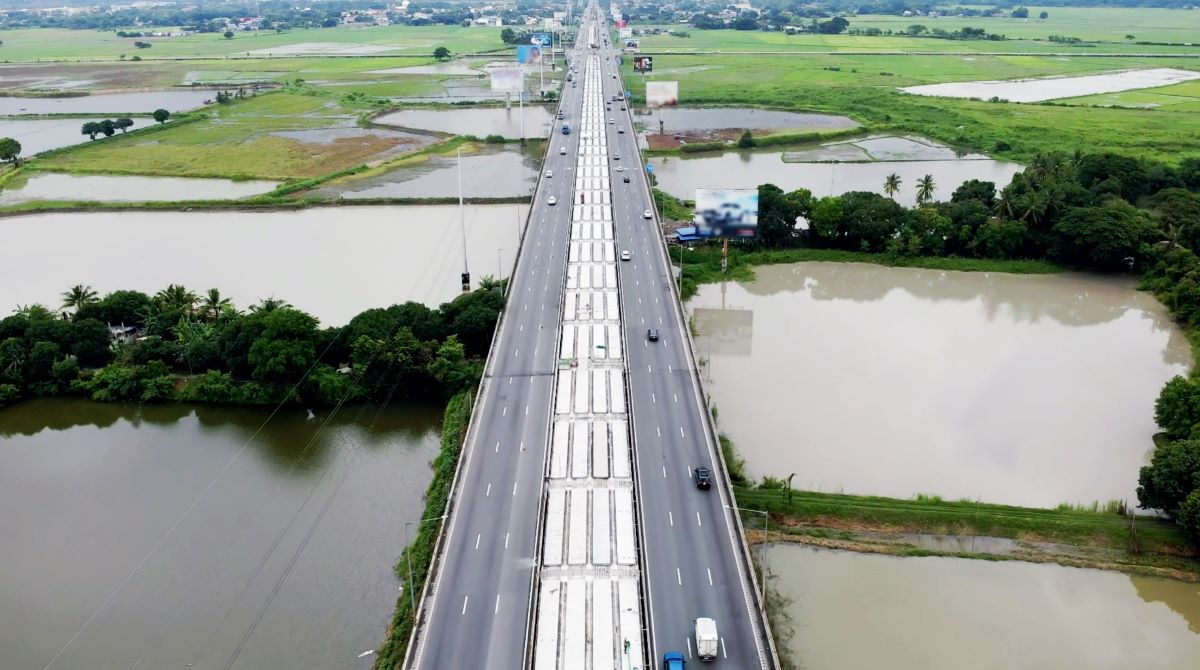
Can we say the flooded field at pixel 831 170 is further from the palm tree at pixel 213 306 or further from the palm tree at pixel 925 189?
the palm tree at pixel 213 306

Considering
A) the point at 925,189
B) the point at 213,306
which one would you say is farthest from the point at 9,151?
the point at 925,189

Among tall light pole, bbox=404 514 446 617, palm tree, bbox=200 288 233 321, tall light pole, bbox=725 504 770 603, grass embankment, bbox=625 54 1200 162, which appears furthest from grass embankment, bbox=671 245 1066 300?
grass embankment, bbox=625 54 1200 162

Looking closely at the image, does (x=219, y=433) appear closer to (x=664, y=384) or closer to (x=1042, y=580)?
(x=664, y=384)

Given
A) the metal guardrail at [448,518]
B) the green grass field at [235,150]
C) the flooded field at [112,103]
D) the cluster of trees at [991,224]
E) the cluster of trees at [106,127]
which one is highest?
the flooded field at [112,103]

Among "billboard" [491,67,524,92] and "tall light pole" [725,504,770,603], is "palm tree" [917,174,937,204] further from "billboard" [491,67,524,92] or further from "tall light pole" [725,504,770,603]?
"billboard" [491,67,524,92]

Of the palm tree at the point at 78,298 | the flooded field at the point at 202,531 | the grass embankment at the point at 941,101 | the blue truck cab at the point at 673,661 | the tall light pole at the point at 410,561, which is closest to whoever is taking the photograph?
the blue truck cab at the point at 673,661

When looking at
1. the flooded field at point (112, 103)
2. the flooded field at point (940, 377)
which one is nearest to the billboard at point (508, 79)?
the flooded field at point (112, 103)

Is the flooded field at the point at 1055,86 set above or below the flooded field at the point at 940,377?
above

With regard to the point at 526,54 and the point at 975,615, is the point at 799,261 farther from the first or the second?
the point at 526,54
